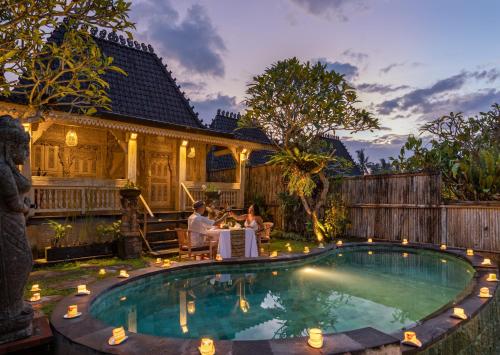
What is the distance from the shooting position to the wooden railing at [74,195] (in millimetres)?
9156

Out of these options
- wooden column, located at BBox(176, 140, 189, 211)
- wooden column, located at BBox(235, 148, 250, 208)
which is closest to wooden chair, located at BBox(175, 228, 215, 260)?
wooden column, located at BBox(176, 140, 189, 211)

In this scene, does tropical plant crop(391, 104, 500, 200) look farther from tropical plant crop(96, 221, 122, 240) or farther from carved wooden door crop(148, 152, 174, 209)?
tropical plant crop(96, 221, 122, 240)

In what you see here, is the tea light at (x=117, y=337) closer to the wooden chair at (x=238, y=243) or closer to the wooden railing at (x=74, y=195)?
the wooden chair at (x=238, y=243)

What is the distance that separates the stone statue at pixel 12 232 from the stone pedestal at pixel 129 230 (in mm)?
5741

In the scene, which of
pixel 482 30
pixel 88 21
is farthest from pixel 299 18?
pixel 88 21

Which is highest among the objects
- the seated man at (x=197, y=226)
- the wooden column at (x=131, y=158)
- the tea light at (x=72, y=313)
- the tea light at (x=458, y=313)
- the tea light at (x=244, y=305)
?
the wooden column at (x=131, y=158)

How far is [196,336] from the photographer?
4145mm

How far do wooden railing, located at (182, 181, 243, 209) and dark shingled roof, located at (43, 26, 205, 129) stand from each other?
7.90ft

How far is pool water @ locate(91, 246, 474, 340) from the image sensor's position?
458cm

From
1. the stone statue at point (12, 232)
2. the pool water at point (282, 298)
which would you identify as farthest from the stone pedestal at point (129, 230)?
the stone statue at point (12, 232)

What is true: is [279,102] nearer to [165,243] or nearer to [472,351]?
[165,243]

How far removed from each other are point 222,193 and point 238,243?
5.59 m

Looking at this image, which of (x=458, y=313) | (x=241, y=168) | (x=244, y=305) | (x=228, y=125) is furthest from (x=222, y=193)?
(x=458, y=313)

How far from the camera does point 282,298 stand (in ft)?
19.4
